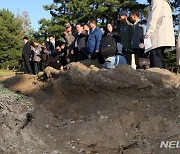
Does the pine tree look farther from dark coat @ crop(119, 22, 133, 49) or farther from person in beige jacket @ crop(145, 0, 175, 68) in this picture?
person in beige jacket @ crop(145, 0, 175, 68)

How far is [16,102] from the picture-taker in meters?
4.72

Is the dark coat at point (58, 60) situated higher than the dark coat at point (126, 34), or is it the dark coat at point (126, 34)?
the dark coat at point (126, 34)

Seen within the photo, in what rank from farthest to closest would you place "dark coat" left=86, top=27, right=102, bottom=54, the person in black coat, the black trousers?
1. the person in black coat
2. "dark coat" left=86, top=27, right=102, bottom=54
3. the black trousers

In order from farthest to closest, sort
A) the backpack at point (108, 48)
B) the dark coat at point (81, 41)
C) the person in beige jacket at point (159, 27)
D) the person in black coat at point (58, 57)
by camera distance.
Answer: the person in black coat at point (58, 57) < the dark coat at point (81, 41) < the backpack at point (108, 48) < the person in beige jacket at point (159, 27)

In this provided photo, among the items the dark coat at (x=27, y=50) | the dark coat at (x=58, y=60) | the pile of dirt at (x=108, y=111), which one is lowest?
the pile of dirt at (x=108, y=111)

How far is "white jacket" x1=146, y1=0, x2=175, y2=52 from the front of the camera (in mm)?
5938

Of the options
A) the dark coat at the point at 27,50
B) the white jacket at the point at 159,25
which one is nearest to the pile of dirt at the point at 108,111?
the white jacket at the point at 159,25

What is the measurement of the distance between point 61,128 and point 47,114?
0.54 metres

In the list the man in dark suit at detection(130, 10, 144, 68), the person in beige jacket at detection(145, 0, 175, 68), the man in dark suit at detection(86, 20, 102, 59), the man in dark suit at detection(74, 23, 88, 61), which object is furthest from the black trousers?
the man in dark suit at detection(74, 23, 88, 61)

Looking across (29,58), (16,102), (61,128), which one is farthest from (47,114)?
(29,58)

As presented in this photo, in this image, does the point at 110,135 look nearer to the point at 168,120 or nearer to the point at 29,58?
the point at 168,120

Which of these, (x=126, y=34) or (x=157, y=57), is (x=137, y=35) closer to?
(x=126, y=34)

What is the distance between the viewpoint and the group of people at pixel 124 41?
5965mm

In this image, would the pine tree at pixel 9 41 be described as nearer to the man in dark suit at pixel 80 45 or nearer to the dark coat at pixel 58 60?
the dark coat at pixel 58 60
